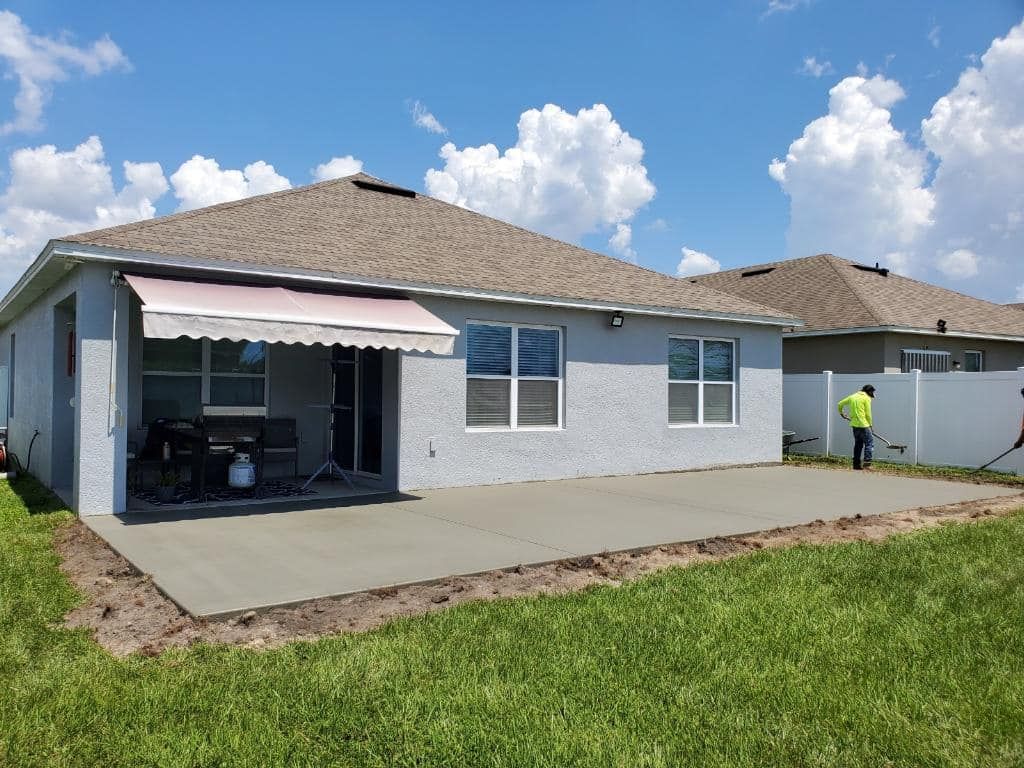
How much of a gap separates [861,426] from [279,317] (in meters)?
14.2

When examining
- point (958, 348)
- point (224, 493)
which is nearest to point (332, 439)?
point (224, 493)

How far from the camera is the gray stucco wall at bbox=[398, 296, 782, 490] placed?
1302cm

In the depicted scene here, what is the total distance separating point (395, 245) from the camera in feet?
47.6

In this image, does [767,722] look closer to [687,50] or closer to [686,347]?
[686,347]

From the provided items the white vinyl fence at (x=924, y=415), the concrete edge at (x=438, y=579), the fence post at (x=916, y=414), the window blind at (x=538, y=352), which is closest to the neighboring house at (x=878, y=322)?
the white vinyl fence at (x=924, y=415)

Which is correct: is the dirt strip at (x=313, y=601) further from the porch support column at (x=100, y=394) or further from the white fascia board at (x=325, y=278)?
the white fascia board at (x=325, y=278)

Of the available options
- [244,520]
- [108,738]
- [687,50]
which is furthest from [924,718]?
[687,50]

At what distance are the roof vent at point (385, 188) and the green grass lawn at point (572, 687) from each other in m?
13.0

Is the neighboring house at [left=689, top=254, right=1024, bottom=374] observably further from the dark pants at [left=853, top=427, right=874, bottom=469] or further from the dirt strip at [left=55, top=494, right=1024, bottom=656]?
the dirt strip at [left=55, top=494, right=1024, bottom=656]

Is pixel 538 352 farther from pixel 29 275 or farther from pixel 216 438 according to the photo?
pixel 29 275

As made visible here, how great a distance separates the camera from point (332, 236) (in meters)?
13.9

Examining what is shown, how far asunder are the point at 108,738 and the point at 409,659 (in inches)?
70.3

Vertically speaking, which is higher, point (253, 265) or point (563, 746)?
point (253, 265)

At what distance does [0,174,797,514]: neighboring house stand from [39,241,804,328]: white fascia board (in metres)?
0.03
